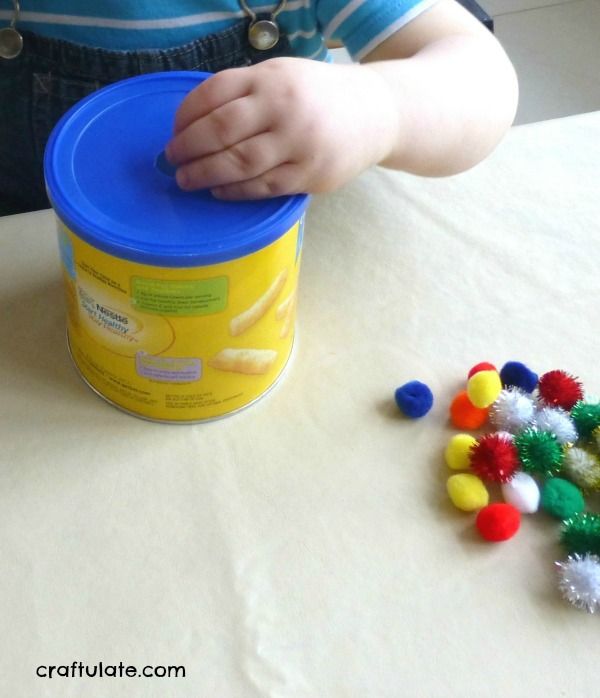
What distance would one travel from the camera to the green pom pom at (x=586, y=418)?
1.39 ft

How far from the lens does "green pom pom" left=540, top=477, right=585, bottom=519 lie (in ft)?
1.30

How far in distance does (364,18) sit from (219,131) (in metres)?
0.17

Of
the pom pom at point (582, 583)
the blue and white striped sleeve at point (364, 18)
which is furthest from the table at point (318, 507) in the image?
the blue and white striped sleeve at point (364, 18)

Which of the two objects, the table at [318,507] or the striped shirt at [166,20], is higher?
the striped shirt at [166,20]

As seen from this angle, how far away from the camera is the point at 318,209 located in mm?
542

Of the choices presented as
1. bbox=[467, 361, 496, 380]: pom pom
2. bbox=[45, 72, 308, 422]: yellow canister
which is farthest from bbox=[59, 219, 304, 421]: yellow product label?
bbox=[467, 361, 496, 380]: pom pom

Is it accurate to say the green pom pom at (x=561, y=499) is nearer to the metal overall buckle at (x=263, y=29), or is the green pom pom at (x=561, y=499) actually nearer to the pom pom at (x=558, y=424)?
the pom pom at (x=558, y=424)

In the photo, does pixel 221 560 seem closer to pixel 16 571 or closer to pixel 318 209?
pixel 16 571

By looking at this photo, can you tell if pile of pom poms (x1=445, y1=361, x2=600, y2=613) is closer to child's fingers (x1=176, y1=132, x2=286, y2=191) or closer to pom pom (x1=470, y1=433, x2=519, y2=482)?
pom pom (x1=470, y1=433, x2=519, y2=482)

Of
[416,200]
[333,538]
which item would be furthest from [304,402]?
[416,200]

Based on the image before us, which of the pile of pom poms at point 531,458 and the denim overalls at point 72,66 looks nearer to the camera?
the pile of pom poms at point 531,458

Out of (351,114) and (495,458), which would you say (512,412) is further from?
(351,114)

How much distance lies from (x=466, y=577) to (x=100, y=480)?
19cm

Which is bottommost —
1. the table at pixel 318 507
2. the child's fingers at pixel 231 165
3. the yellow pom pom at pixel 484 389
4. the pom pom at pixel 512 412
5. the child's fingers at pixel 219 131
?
the table at pixel 318 507
